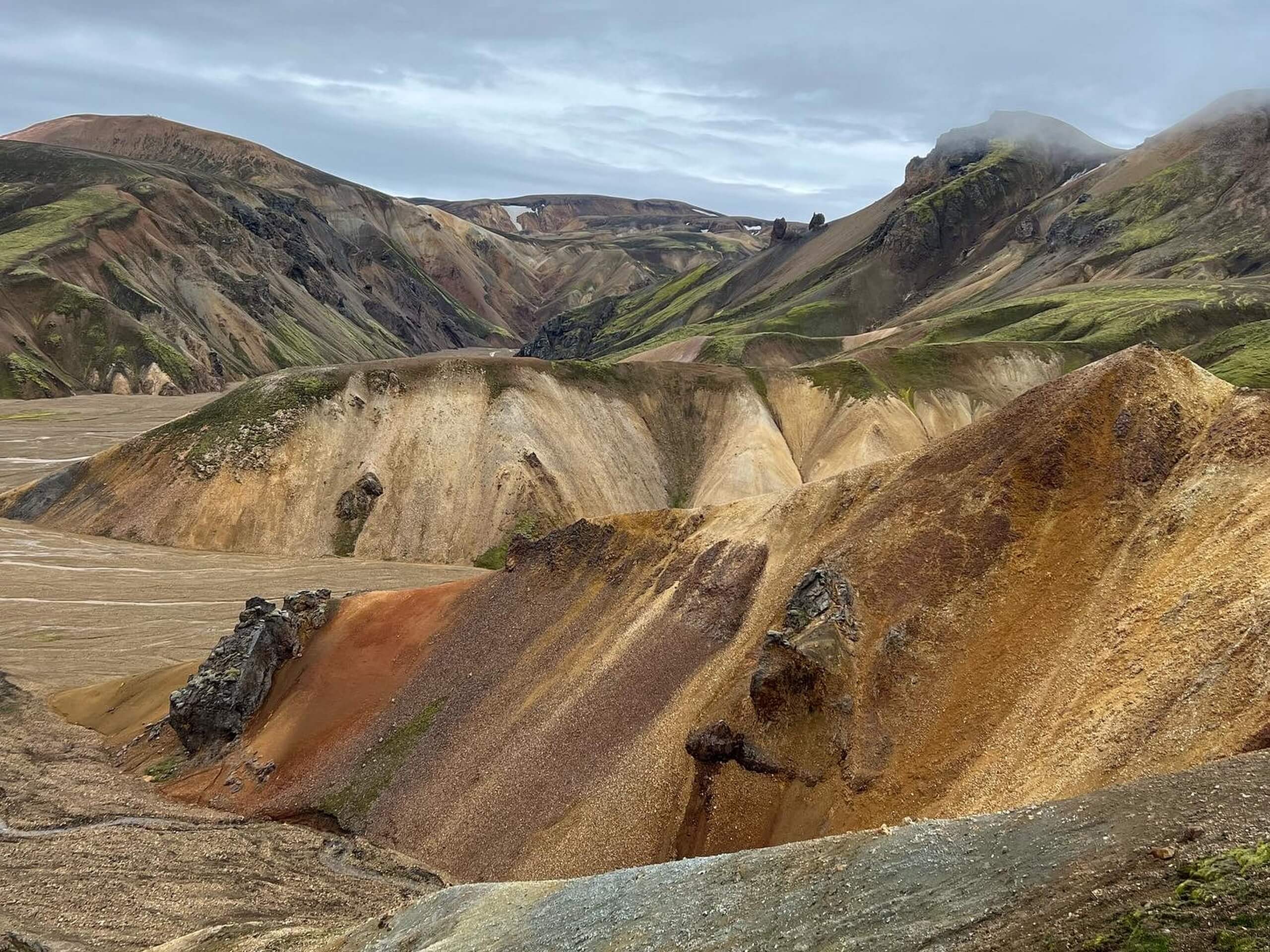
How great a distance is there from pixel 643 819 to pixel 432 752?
33.2 ft

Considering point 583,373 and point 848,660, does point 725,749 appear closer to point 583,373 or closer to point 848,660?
point 848,660

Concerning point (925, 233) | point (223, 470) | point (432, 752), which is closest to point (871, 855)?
point (432, 752)

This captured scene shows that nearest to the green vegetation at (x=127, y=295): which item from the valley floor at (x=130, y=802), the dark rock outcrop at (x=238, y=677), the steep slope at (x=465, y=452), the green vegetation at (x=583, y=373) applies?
the steep slope at (x=465, y=452)

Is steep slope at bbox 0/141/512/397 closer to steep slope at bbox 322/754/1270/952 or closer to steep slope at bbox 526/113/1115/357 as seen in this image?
steep slope at bbox 526/113/1115/357

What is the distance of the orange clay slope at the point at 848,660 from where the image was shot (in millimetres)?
20141

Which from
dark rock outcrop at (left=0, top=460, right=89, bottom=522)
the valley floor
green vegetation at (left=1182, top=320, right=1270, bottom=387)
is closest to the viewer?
the valley floor

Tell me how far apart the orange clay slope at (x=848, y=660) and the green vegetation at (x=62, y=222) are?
141 m

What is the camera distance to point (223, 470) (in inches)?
2800

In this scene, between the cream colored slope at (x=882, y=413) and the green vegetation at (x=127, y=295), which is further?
the green vegetation at (x=127, y=295)

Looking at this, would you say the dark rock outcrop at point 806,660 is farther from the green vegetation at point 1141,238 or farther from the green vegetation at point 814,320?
the green vegetation at point 1141,238

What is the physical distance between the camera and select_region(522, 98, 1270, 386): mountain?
108 m

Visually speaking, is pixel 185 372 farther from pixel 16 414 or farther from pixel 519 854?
pixel 519 854

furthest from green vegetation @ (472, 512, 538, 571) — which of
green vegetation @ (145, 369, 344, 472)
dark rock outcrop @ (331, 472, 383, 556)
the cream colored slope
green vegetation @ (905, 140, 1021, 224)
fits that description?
green vegetation @ (905, 140, 1021, 224)

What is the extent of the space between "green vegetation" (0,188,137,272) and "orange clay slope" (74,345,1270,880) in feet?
462
